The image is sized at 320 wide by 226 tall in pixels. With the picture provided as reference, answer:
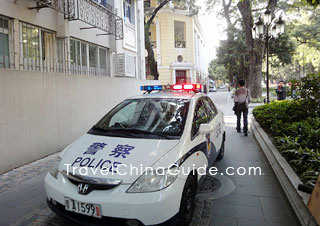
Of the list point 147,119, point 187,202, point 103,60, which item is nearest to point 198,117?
point 147,119

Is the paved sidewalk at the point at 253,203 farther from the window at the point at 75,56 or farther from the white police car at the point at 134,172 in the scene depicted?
the window at the point at 75,56

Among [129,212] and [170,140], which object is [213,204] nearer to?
[170,140]

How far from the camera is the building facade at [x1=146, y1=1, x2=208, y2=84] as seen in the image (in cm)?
2583

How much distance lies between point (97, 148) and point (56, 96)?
3734 millimetres

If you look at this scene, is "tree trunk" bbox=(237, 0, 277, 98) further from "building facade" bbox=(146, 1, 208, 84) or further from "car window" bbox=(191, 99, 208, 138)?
"car window" bbox=(191, 99, 208, 138)

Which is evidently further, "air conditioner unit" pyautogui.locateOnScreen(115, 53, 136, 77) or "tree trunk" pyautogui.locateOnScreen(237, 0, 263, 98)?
"tree trunk" pyautogui.locateOnScreen(237, 0, 263, 98)

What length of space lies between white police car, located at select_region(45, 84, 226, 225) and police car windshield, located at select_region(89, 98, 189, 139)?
0.01 m

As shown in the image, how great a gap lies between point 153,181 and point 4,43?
18.0 ft

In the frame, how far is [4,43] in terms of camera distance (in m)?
6.05

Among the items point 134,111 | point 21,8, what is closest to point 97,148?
point 134,111

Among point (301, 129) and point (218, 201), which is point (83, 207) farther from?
point (301, 129)

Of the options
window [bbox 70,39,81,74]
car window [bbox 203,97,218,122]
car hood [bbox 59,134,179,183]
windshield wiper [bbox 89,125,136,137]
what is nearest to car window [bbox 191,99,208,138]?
car window [bbox 203,97,218,122]

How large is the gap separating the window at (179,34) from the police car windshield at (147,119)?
24.3 meters

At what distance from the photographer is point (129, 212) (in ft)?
7.94
